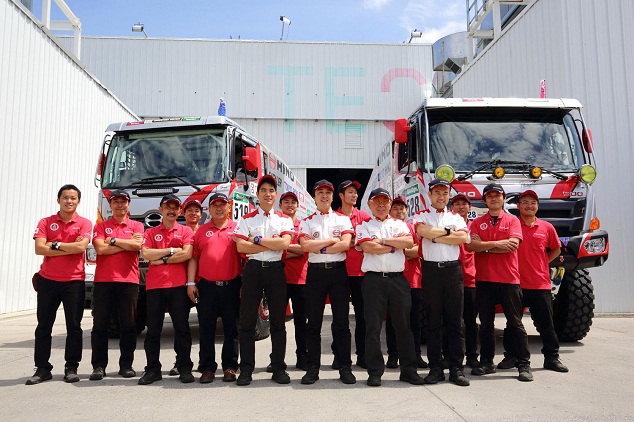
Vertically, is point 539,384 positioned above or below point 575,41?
below

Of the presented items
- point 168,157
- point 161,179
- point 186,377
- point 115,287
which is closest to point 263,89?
point 168,157

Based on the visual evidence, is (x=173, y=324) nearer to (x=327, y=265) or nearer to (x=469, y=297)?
(x=327, y=265)

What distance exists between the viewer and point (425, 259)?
16.9ft

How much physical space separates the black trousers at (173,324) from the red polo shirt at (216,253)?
0.35m

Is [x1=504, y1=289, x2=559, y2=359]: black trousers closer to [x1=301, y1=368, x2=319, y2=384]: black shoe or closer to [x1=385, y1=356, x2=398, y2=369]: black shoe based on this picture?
[x1=385, y1=356, x2=398, y2=369]: black shoe

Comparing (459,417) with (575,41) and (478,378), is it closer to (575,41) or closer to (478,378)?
(478,378)

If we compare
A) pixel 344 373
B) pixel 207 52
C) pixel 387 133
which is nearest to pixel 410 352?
pixel 344 373

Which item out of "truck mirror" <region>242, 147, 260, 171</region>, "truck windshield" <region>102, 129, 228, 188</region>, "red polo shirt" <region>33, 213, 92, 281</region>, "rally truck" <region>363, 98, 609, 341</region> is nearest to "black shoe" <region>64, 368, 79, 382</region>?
"red polo shirt" <region>33, 213, 92, 281</region>

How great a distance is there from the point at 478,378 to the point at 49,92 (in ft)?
38.4

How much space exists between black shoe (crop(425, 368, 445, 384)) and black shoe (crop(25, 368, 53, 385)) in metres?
3.72

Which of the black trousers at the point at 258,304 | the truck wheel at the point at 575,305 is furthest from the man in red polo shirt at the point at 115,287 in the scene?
the truck wheel at the point at 575,305

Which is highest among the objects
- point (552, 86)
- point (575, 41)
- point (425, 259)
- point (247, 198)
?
point (575, 41)

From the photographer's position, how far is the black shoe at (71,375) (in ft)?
16.7

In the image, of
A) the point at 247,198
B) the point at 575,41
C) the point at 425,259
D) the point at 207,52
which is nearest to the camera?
the point at 425,259
